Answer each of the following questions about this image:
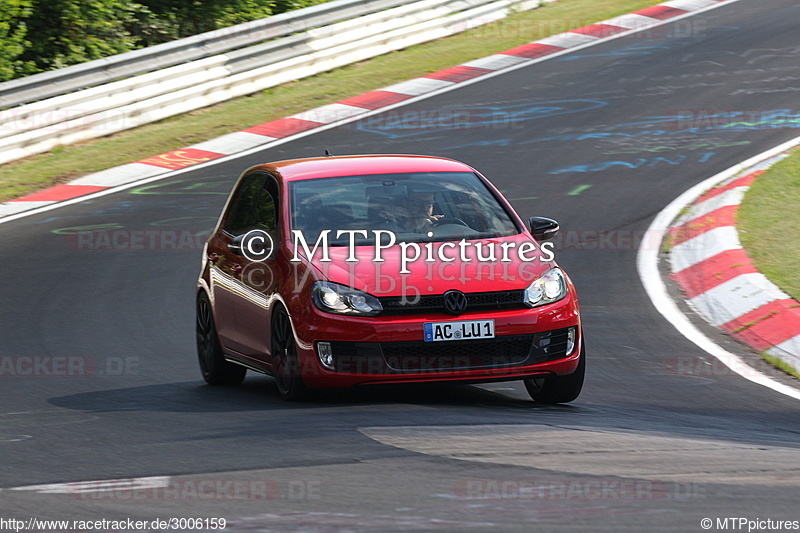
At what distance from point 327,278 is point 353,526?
9.52 ft

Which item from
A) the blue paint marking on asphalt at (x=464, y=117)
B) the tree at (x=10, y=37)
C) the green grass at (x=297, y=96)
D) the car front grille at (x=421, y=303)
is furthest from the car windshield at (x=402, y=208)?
the tree at (x=10, y=37)

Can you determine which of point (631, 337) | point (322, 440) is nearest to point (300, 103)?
A: point (631, 337)

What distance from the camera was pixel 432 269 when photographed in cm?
733

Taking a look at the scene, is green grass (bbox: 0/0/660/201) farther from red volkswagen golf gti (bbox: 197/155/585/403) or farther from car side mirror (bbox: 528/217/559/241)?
car side mirror (bbox: 528/217/559/241)

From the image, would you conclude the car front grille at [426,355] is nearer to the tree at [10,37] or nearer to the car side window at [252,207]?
the car side window at [252,207]

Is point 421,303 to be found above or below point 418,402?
above

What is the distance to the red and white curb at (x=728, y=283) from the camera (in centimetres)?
930

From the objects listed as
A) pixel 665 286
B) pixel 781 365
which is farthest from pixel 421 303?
pixel 665 286

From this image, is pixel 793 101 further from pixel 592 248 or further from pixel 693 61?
pixel 592 248

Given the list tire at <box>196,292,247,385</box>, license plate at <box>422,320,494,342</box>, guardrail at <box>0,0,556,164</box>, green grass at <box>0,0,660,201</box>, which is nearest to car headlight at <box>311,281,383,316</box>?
license plate at <box>422,320,494,342</box>

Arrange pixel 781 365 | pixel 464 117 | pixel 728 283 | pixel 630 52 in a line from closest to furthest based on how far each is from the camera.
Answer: pixel 781 365, pixel 728 283, pixel 464 117, pixel 630 52

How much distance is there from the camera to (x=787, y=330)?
30.3 ft

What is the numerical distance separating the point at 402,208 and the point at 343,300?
1.11m

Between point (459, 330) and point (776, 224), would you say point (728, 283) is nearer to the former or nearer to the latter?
point (776, 224)
